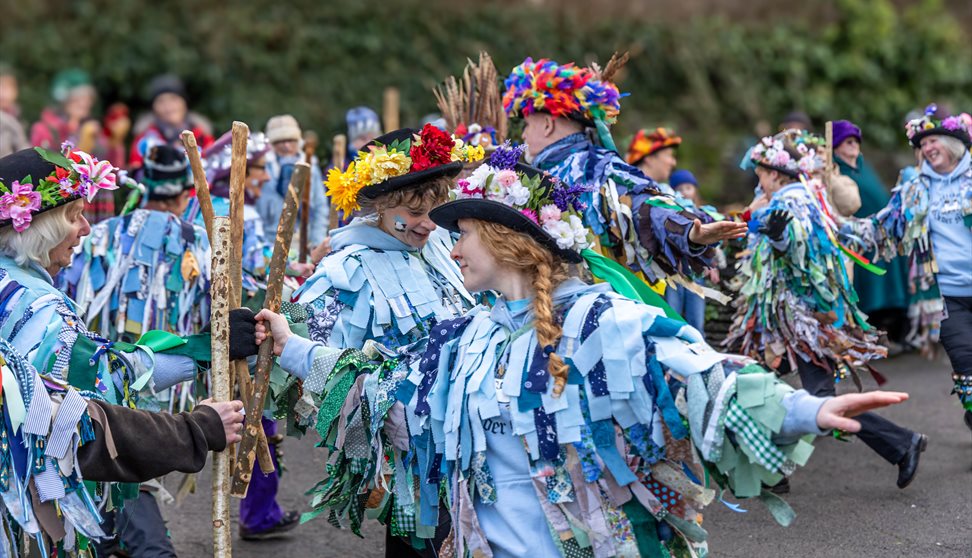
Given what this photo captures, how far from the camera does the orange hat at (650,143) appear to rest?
8.64 metres

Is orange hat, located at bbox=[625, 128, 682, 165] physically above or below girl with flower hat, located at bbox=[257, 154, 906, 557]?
above

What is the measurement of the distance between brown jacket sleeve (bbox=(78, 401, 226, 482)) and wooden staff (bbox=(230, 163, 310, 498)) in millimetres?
388

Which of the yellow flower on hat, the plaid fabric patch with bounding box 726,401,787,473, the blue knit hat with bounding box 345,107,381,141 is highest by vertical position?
the blue knit hat with bounding box 345,107,381,141

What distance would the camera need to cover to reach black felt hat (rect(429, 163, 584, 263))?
12.3ft

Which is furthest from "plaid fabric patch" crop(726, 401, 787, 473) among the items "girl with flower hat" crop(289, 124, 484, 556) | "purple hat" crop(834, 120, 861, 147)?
"purple hat" crop(834, 120, 861, 147)

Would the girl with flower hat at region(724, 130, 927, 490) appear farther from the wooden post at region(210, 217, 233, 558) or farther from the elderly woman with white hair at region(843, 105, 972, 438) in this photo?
the wooden post at region(210, 217, 233, 558)

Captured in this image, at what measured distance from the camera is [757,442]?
332 cm

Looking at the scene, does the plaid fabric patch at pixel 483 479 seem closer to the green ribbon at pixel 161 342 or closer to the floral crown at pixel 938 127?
the green ribbon at pixel 161 342

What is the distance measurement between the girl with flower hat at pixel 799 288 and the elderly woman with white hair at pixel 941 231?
0.41 m

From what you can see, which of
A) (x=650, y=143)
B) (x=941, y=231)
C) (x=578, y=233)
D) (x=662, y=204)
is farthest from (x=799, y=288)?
(x=578, y=233)

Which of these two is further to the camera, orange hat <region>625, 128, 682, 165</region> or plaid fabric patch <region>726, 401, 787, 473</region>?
orange hat <region>625, 128, 682, 165</region>

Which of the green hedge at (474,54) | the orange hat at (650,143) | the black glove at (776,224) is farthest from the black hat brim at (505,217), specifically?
the green hedge at (474,54)

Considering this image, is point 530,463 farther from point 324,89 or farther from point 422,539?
point 324,89

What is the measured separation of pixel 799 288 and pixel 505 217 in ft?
12.8
